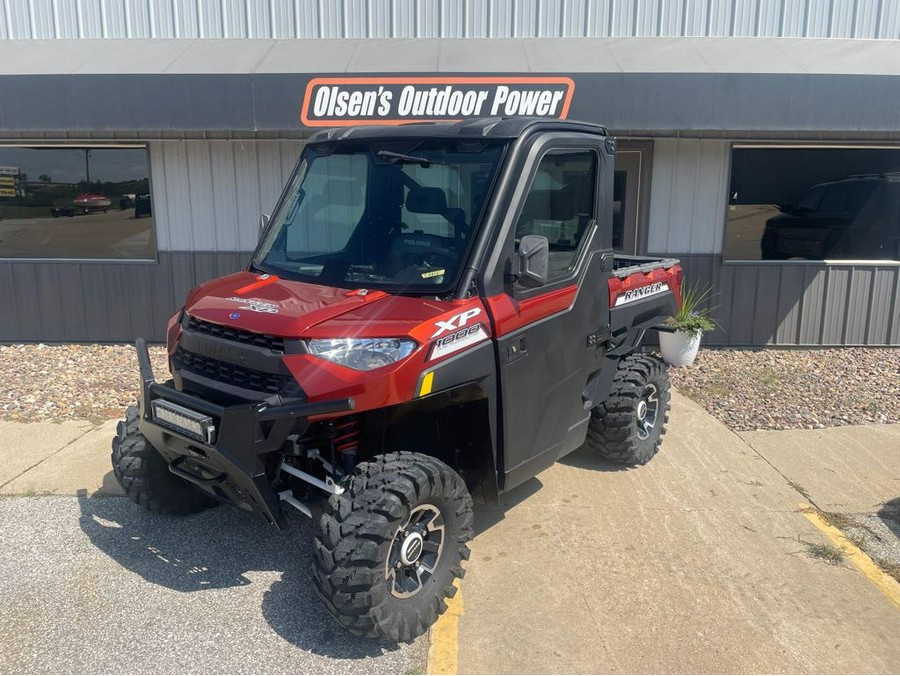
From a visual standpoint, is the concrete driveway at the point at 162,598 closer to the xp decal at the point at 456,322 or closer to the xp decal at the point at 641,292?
the xp decal at the point at 456,322

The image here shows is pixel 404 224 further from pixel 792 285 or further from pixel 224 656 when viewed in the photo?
pixel 792 285

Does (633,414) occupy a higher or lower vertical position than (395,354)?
lower

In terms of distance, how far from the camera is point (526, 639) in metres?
3.39

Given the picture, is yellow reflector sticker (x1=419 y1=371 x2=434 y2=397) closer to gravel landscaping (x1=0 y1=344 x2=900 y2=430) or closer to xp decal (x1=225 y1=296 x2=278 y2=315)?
xp decal (x1=225 y1=296 x2=278 y2=315)

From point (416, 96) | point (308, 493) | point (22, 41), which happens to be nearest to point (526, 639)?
point (308, 493)

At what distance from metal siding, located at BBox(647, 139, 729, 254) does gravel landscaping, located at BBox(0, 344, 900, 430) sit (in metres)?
1.38

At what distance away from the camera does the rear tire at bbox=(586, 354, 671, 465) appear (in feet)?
16.8

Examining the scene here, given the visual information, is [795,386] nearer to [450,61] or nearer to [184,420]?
[450,61]

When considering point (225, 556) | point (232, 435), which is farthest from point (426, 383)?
point (225, 556)

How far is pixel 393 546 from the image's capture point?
3.30 meters

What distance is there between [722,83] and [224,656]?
6679 mm

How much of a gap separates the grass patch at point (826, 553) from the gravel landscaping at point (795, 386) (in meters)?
2.11

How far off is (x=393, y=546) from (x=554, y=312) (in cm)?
153

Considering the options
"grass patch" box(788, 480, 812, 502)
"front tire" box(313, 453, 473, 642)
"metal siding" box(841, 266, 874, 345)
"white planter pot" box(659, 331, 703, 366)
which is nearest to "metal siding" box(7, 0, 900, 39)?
"metal siding" box(841, 266, 874, 345)
